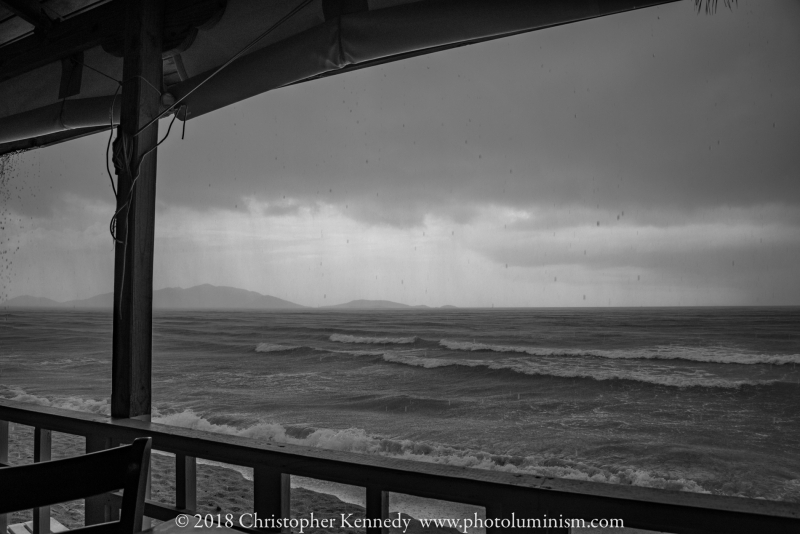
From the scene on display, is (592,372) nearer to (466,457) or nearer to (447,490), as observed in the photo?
(466,457)

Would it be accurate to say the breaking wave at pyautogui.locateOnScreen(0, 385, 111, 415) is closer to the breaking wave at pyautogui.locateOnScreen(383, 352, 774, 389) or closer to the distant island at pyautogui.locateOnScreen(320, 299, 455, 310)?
the breaking wave at pyautogui.locateOnScreen(383, 352, 774, 389)

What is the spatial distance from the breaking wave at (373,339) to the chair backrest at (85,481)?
16.5 m

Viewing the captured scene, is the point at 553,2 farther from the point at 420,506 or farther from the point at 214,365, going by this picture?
the point at 214,365

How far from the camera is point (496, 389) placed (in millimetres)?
11352

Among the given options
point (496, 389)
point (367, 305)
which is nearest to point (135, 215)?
point (496, 389)

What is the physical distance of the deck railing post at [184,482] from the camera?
3.56ft

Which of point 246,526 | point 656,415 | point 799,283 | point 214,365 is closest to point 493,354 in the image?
point 656,415

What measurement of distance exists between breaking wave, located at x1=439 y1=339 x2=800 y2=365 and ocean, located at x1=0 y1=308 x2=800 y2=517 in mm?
75

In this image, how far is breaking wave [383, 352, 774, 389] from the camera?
12.0 metres

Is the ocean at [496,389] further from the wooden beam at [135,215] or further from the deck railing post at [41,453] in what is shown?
the wooden beam at [135,215]

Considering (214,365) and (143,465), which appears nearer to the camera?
(143,465)

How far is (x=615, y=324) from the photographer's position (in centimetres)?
2047

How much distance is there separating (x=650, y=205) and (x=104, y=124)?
21641mm

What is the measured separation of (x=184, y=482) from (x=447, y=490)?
25.3 inches
